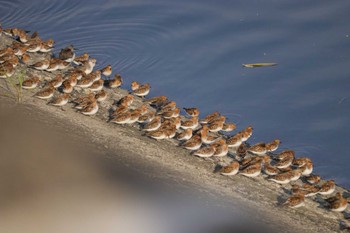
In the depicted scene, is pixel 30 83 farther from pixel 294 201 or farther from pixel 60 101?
pixel 294 201

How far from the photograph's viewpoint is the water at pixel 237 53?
15781mm

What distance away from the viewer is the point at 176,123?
1459cm

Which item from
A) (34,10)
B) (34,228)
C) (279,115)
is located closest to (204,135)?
(279,115)

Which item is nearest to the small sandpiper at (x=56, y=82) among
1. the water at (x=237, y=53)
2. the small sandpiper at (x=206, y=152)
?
the water at (x=237, y=53)

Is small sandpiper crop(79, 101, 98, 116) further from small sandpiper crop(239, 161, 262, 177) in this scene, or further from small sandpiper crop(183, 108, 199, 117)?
small sandpiper crop(239, 161, 262, 177)

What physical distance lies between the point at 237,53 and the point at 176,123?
4582 millimetres

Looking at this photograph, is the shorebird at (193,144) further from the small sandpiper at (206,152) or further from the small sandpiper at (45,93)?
the small sandpiper at (45,93)

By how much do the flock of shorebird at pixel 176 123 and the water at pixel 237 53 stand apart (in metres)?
0.94

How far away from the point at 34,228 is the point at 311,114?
8211mm

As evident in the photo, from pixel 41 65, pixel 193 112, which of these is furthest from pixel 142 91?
pixel 41 65

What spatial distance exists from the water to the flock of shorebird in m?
0.94

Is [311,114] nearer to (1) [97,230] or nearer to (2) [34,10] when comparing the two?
(1) [97,230]

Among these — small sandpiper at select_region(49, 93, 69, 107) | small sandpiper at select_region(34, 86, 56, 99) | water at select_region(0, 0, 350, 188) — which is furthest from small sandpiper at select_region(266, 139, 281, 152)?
small sandpiper at select_region(34, 86, 56, 99)

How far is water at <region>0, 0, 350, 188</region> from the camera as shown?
15.8 m
